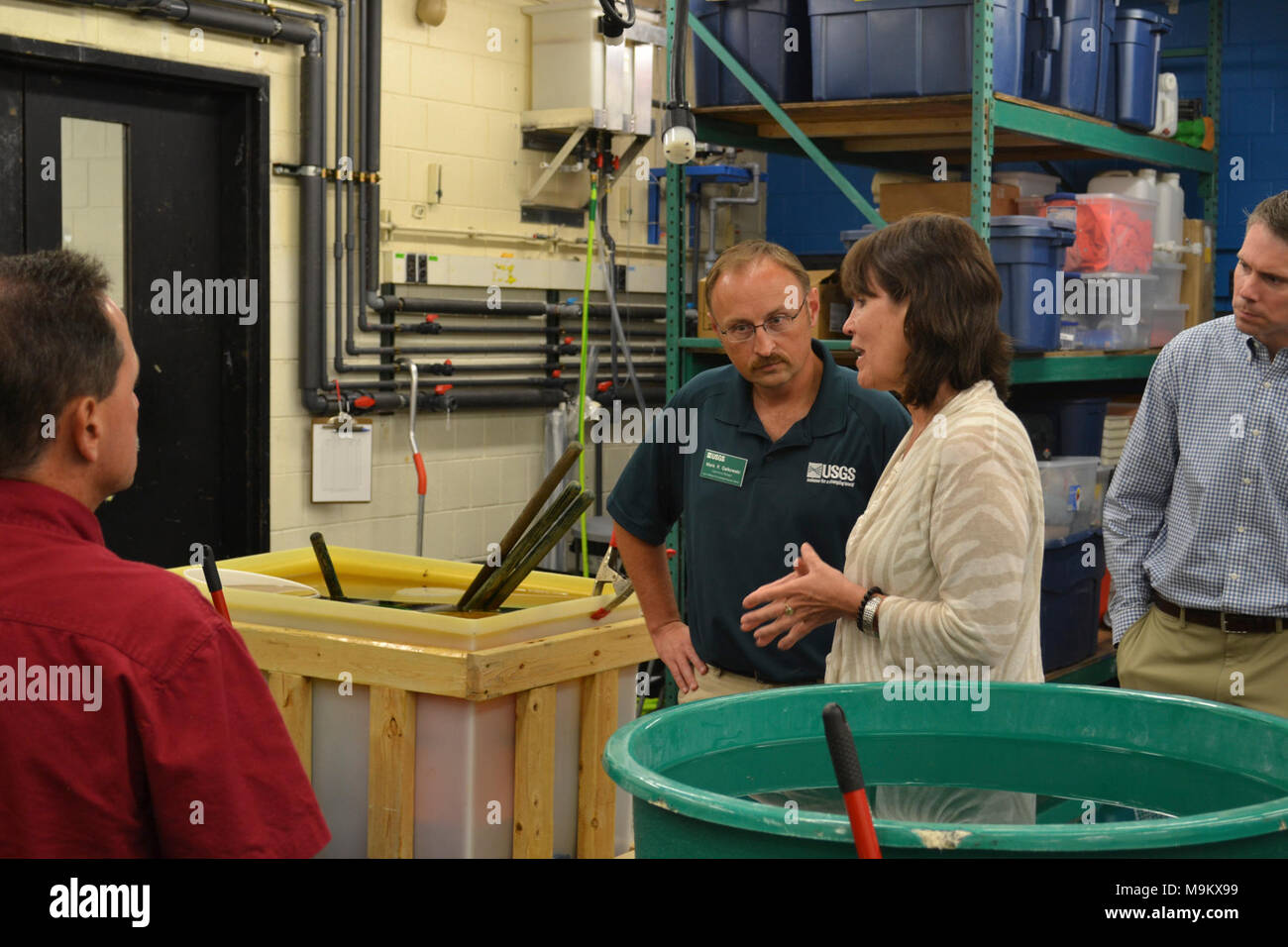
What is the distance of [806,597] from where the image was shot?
1.69m

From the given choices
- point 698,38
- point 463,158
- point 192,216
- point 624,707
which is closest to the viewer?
point 624,707

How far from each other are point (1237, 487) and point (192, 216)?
145 inches

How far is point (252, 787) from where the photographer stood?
122 cm

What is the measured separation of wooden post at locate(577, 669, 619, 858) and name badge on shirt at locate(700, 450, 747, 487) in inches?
15.4

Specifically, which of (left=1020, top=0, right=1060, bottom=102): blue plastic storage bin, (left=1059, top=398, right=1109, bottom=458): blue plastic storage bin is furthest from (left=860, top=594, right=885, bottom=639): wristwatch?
(left=1059, top=398, right=1109, bottom=458): blue plastic storage bin

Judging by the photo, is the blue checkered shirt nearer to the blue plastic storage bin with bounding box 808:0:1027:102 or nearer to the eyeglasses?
the eyeglasses

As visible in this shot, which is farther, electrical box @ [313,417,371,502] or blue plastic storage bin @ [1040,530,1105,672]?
electrical box @ [313,417,371,502]

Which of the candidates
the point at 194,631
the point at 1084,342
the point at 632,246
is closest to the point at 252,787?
the point at 194,631

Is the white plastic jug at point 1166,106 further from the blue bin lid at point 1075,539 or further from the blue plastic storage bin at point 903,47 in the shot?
the blue bin lid at point 1075,539

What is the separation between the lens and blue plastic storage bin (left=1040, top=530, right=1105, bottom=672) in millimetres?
4582

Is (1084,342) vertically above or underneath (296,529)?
above

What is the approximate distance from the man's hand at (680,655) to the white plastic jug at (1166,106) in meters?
3.47

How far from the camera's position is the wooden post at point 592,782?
7.78 ft
